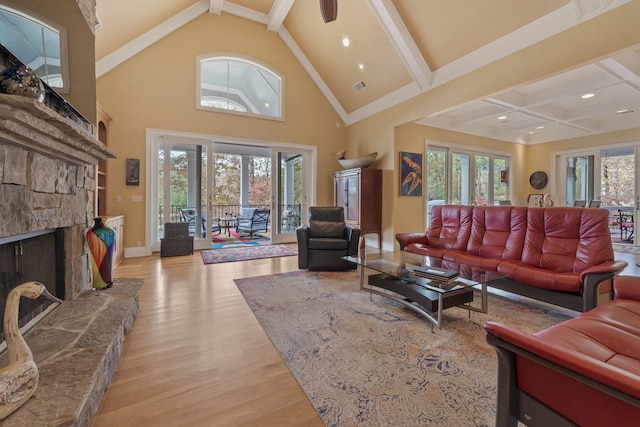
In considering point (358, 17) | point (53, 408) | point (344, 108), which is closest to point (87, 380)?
point (53, 408)

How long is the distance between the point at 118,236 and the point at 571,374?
17.3 feet

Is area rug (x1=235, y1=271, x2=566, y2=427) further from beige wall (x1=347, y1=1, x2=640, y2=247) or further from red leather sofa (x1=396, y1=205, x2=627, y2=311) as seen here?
beige wall (x1=347, y1=1, x2=640, y2=247)

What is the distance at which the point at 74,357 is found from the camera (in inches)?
55.7

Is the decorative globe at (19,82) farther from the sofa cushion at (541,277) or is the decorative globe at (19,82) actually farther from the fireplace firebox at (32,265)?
the sofa cushion at (541,277)

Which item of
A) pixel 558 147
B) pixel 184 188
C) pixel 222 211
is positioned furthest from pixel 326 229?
pixel 558 147

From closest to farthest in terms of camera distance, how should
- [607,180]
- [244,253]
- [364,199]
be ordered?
[244,253]
[364,199]
[607,180]

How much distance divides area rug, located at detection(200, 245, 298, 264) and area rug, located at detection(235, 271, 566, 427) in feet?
5.91

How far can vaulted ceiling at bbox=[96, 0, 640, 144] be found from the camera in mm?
3600

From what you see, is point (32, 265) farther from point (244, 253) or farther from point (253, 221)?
point (253, 221)

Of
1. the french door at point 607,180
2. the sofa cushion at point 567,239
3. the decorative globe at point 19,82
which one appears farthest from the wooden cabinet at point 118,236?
the french door at point 607,180

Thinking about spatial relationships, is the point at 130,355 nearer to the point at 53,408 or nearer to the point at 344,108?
the point at 53,408

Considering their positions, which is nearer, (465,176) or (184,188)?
(184,188)

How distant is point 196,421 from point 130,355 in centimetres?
86

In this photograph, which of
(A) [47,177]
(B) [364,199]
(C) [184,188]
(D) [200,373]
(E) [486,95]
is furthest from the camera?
(B) [364,199]
